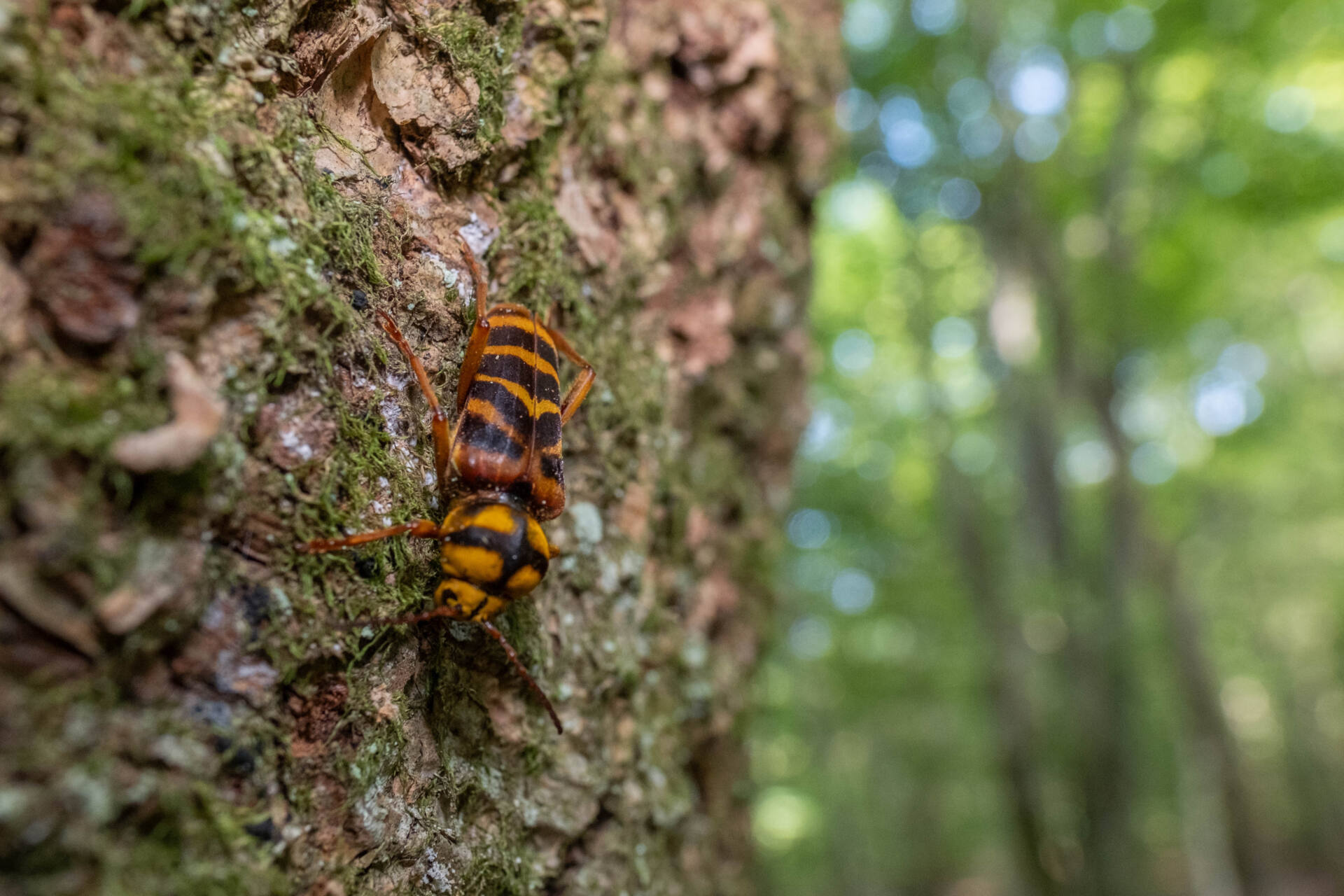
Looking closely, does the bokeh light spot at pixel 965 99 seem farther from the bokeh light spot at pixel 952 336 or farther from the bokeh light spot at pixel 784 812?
the bokeh light spot at pixel 784 812

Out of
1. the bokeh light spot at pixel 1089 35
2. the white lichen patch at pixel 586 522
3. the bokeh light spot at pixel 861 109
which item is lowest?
the white lichen patch at pixel 586 522

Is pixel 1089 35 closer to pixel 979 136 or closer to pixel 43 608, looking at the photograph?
pixel 979 136

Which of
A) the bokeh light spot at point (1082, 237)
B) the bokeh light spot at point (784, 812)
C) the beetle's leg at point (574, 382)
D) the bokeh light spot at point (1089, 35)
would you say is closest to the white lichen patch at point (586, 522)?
the beetle's leg at point (574, 382)

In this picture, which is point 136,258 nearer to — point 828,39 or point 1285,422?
point 828,39

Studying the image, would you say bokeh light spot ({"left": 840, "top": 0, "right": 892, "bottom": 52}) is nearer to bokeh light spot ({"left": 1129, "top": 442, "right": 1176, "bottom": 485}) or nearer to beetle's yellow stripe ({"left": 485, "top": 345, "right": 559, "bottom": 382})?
beetle's yellow stripe ({"left": 485, "top": 345, "right": 559, "bottom": 382})

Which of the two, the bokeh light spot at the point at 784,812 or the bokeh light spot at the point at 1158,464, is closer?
the bokeh light spot at the point at 784,812

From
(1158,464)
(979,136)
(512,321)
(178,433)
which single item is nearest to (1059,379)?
(979,136)

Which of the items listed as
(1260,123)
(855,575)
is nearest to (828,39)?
(1260,123)

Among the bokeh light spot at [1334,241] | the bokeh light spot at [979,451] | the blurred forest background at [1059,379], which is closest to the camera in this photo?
the blurred forest background at [1059,379]
